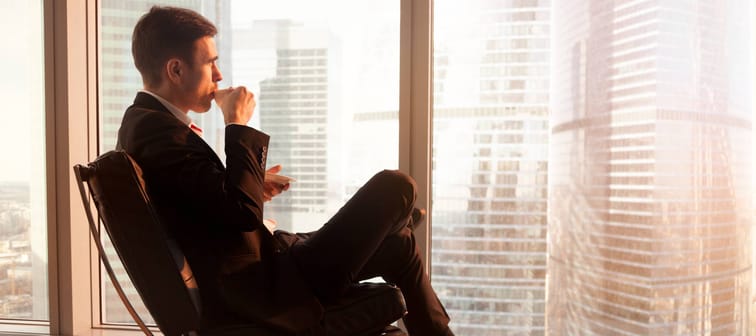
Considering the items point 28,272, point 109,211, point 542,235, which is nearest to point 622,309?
point 542,235

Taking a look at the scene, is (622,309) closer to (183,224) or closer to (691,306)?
(691,306)

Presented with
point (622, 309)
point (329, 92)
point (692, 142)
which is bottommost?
point (622, 309)

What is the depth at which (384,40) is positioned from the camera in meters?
2.47

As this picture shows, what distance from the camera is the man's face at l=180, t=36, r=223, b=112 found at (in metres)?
1.66

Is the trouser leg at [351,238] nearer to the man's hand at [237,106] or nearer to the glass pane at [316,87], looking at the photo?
the man's hand at [237,106]

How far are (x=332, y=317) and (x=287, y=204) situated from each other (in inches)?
44.0

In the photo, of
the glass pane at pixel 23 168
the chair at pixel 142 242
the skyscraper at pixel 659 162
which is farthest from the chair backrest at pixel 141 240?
the glass pane at pixel 23 168

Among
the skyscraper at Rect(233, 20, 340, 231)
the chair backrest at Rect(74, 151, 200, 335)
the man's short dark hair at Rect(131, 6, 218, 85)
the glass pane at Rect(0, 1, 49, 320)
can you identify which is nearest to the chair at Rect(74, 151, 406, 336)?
the chair backrest at Rect(74, 151, 200, 335)

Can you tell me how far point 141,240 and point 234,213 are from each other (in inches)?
7.8

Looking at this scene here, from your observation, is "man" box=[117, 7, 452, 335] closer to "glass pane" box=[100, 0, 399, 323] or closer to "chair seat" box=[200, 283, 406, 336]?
"chair seat" box=[200, 283, 406, 336]

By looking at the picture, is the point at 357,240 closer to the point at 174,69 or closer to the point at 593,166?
the point at 174,69

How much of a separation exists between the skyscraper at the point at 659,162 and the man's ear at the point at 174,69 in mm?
1330

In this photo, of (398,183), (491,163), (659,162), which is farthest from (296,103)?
(659,162)

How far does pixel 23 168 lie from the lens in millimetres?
2838
